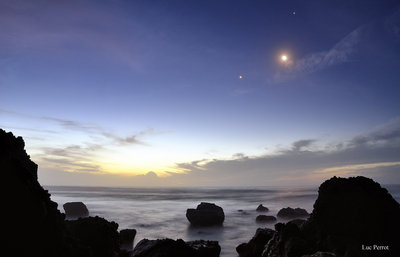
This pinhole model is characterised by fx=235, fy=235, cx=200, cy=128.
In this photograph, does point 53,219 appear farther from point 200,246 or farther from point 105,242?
point 200,246

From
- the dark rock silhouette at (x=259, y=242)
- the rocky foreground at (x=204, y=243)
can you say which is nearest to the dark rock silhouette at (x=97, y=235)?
the rocky foreground at (x=204, y=243)

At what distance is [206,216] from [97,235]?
28.8 metres

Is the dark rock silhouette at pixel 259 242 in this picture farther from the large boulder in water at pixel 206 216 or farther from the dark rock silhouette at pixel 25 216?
the large boulder in water at pixel 206 216

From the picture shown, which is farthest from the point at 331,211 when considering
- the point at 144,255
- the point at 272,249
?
the point at 144,255

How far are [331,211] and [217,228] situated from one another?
27.1 metres

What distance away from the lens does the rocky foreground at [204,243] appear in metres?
8.88

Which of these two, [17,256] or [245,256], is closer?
[17,256]

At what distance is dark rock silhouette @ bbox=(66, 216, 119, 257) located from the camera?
14.2 meters

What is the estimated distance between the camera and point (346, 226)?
579 inches

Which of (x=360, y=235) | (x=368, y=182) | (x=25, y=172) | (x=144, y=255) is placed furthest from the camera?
(x=368, y=182)

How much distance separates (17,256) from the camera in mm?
8062

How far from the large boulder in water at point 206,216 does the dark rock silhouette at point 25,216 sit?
110 feet
